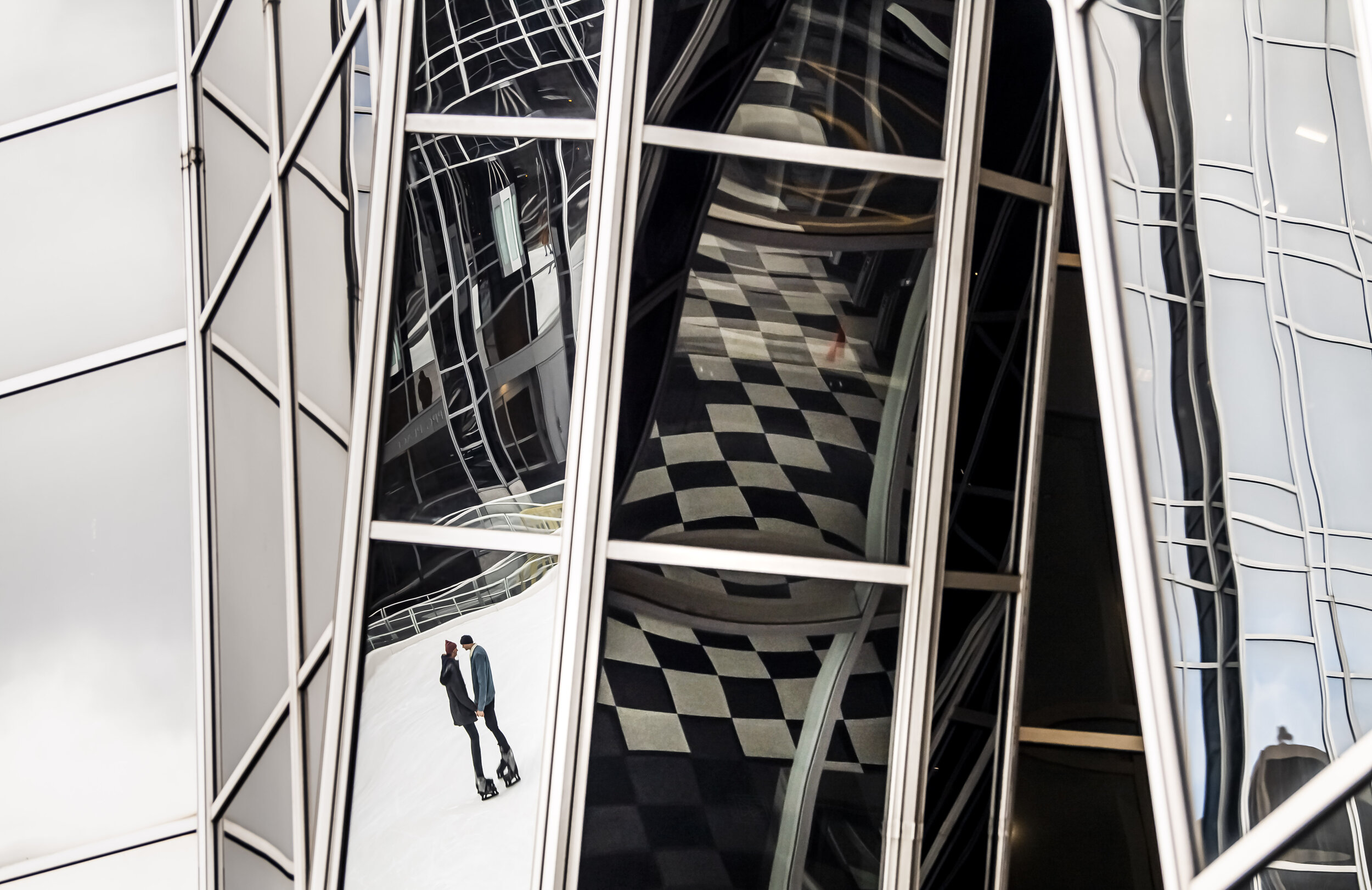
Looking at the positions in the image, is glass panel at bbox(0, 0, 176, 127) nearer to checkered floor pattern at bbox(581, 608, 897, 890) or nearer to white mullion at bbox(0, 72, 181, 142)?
white mullion at bbox(0, 72, 181, 142)

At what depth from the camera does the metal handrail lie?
433 cm

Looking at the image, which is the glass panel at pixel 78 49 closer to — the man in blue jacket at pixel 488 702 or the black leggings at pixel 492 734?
the man in blue jacket at pixel 488 702

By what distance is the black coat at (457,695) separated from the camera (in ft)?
14.2

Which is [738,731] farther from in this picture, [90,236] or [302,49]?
[90,236]

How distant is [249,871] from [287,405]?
2.44 metres

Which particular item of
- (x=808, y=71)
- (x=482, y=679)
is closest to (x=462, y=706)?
(x=482, y=679)

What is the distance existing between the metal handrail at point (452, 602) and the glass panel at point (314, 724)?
481 mm

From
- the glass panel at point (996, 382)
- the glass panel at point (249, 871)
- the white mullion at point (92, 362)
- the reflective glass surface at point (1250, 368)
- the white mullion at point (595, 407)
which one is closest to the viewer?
the reflective glass surface at point (1250, 368)

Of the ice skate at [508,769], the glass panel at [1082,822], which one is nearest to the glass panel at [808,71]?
the ice skate at [508,769]

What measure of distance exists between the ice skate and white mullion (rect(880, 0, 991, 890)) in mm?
1824

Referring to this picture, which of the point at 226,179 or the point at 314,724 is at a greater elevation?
the point at 226,179

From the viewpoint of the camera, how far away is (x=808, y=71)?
4477mm

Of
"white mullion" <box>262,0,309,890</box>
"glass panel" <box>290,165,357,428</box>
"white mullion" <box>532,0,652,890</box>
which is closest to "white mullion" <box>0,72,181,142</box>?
"white mullion" <box>262,0,309,890</box>

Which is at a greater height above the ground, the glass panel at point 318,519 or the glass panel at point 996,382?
the glass panel at point 996,382
